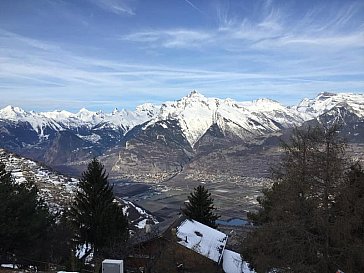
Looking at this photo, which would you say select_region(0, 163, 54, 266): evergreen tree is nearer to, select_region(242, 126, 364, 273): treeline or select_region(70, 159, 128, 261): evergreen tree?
select_region(70, 159, 128, 261): evergreen tree

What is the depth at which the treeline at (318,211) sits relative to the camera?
55.1ft

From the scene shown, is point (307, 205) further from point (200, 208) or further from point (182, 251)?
point (200, 208)

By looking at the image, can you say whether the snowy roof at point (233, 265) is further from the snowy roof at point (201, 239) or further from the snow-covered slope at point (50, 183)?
the snow-covered slope at point (50, 183)

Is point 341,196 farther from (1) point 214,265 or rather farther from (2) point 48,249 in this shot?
(2) point 48,249

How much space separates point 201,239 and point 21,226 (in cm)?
1599

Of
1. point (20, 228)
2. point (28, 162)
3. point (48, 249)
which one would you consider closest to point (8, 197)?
point (20, 228)

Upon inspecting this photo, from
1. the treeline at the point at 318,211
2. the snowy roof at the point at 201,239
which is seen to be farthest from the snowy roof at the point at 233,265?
the treeline at the point at 318,211

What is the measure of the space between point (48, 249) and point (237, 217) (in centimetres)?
12642

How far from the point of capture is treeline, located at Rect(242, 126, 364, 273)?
1678 cm

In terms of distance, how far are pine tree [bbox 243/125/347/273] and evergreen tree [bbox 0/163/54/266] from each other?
49.4 ft

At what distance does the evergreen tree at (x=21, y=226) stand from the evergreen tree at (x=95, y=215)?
2590 millimetres

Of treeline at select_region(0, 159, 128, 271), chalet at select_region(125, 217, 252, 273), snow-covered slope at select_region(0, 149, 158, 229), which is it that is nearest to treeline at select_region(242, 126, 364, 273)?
chalet at select_region(125, 217, 252, 273)

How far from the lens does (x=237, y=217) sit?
487ft

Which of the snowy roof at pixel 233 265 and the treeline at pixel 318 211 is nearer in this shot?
the treeline at pixel 318 211
